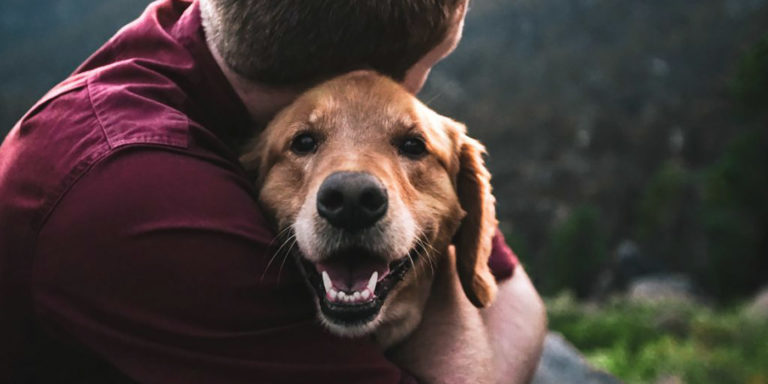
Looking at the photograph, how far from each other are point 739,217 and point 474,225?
34975 mm

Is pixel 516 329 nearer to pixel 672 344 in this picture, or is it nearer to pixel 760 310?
pixel 672 344

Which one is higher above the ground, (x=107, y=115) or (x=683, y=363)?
(x=107, y=115)

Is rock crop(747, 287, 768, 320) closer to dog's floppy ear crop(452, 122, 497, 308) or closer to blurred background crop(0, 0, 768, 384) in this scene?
blurred background crop(0, 0, 768, 384)

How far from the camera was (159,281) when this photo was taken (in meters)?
1.83

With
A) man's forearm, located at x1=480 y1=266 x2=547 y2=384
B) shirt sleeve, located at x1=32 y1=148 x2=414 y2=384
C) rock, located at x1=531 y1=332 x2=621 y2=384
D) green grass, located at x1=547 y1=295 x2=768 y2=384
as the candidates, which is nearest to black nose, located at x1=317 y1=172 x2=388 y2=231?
shirt sleeve, located at x1=32 y1=148 x2=414 y2=384

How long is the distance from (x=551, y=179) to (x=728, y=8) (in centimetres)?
2927

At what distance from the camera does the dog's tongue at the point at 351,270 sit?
93.0 inches

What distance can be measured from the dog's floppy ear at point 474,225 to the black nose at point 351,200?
29.0 inches

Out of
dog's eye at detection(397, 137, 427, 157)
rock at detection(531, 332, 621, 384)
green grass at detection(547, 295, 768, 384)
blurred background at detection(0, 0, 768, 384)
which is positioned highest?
dog's eye at detection(397, 137, 427, 157)

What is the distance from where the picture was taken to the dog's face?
2289 mm

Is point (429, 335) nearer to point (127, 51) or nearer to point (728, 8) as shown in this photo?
point (127, 51)

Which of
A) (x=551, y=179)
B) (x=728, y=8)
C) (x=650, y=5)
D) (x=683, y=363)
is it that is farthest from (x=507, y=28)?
(x=683, y=363)

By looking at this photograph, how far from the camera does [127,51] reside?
248 centimetres

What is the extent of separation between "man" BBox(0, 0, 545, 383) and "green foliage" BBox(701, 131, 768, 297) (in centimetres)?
3305
